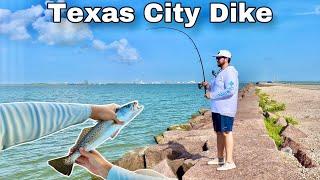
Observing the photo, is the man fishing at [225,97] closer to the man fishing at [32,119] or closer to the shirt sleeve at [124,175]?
the shirt sleeve at [124,175]

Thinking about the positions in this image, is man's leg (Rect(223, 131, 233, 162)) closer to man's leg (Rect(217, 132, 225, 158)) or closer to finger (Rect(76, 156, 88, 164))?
man's leg (Rect(217, 132, 225, 158))

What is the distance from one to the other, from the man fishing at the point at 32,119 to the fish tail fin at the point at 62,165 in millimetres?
462

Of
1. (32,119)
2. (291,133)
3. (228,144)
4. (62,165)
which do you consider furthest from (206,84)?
(32,119)

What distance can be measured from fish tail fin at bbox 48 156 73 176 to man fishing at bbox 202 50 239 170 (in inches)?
175

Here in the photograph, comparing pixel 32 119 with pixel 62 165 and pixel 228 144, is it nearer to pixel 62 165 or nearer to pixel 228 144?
pixel 62 165

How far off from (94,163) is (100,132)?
105 mm

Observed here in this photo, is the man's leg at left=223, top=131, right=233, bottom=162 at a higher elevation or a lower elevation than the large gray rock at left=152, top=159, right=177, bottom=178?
higher

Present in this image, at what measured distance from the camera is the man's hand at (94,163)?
176 centimetres

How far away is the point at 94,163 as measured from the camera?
71.1 inches

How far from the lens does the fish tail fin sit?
76.9 inches

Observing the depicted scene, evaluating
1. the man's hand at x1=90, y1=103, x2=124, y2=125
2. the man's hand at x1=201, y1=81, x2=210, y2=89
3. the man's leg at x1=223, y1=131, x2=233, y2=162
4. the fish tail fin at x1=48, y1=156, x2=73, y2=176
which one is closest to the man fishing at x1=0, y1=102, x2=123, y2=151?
the man's hand at x1=90, y1=103, x2=124, y2=125

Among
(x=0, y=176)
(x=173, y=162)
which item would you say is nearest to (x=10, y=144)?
(x=173, y=162)

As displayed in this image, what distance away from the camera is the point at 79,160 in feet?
6.07

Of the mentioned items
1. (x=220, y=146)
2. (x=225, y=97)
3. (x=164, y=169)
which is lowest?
(x=164, y=169)
